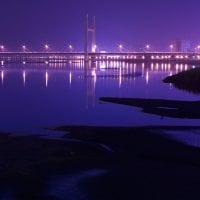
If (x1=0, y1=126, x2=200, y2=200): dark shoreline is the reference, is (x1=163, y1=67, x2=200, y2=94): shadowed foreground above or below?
above

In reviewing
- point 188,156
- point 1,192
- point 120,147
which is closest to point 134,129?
point 120,147

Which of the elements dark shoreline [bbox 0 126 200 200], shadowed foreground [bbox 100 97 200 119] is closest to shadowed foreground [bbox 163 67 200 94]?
shadowed foreground [bbox 100 97 200 119]

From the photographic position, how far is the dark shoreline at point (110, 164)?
545 cm

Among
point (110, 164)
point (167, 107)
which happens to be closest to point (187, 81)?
point (167, 107)

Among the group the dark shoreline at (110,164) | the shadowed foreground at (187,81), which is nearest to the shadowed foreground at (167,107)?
the dark shoreline at (110,164)

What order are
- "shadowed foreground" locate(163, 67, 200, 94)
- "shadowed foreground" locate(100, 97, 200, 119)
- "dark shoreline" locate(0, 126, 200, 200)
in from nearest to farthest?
"dark shoreline" locate(0, 126, 200, 200), "shadowed foreground" locate(100, 97, 200, 119), "shadowed foreground" locate(163, 67, 200, 94)

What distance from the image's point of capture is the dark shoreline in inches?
215

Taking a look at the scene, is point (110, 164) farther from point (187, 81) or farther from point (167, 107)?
point (187, 81)

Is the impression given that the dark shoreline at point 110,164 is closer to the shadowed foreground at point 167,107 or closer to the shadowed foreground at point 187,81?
the shadowed foreground at point 167,107

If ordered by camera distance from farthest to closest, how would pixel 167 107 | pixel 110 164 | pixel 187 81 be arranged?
pixel 187 81
pixel 167 107
pixel 110 164

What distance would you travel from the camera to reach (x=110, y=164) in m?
6.61

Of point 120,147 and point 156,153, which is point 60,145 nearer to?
point 120,147

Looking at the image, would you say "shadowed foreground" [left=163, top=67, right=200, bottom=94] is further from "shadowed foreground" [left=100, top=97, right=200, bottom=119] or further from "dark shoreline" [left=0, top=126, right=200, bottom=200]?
"dark shoreline" [left=0, top=126, right=200, bottom=200]

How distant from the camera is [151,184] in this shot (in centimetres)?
569
